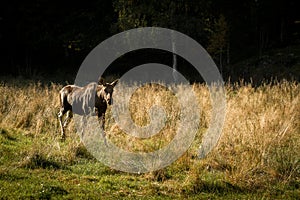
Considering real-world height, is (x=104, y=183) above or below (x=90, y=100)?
below

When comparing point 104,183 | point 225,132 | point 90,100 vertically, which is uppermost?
point 90,100

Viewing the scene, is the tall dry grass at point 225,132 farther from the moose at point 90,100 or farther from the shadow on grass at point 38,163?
the moose at point 90,100

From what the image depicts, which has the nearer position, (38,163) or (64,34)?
(38,163)

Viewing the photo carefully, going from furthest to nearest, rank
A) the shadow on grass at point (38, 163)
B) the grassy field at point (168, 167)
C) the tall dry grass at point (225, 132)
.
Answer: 1. the shadow on grass at point (38, 163)
2. the tall dry grass at point (225, 132)
3. the grassy field at point (168, 167)

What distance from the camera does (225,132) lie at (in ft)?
27.3

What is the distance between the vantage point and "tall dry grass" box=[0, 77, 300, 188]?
6.74m

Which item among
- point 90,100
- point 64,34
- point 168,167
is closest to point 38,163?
point 168,167

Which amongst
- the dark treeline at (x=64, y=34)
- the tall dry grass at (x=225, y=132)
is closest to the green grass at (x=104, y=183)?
the tall dry grass at (x=225, y=132)

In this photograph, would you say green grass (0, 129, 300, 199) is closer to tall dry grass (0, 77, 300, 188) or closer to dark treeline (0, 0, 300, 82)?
tall dry grass (0, 77, 300, 188)

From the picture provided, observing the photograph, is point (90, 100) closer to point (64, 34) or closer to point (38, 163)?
point (38, 163)

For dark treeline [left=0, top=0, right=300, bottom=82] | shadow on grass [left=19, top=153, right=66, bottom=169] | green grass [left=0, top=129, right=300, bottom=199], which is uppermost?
dark treeline [left=0, top=0, right=300, bottom=82]

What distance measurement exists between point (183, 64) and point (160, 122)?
19.7 meters

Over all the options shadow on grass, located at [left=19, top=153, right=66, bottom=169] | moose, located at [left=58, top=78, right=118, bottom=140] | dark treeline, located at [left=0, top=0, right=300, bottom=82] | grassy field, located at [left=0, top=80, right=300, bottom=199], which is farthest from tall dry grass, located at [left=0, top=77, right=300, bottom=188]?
dark treeline, located at [left=0, top=0, right=300, bottom=82]

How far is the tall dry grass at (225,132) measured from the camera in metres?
6.74
